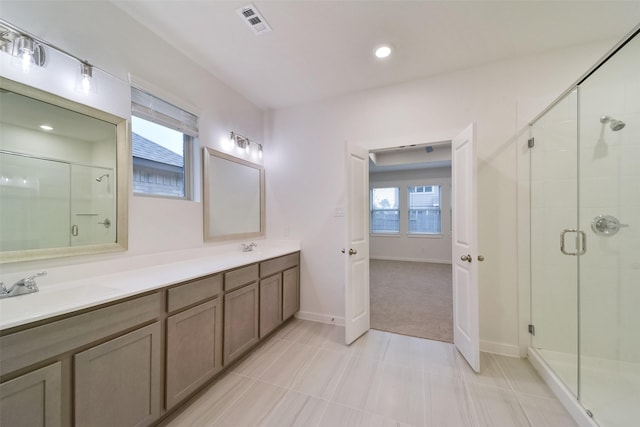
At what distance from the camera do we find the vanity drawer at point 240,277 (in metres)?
1.94

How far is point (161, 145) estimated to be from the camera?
206cm

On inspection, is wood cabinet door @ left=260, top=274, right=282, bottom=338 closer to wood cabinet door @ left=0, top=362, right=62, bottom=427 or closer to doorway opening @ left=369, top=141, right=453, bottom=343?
wood cabinet door @ left=0, top=362, right=62, bottom=427

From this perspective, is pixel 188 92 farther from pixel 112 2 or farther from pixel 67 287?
pixel 67 287

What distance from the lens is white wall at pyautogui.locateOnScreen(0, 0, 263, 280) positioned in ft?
4.57

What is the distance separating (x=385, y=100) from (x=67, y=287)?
124 inches

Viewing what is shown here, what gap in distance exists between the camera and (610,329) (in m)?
1.81

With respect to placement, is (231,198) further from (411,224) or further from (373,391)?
(411,224)

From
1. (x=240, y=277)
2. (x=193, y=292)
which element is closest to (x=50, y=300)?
(x=193, y=292)

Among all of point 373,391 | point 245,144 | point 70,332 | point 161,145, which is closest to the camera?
point 70,332

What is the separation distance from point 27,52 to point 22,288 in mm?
1275

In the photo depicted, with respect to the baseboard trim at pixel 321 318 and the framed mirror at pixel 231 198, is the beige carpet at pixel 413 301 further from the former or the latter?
the framed mirror at pixel 231 198

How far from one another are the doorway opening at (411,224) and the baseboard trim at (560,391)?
1.71m

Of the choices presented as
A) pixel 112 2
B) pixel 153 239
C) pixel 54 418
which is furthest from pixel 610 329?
pixel 112 2

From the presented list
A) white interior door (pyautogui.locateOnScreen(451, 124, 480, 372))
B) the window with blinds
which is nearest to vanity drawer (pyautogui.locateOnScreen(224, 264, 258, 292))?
the window with blinds
